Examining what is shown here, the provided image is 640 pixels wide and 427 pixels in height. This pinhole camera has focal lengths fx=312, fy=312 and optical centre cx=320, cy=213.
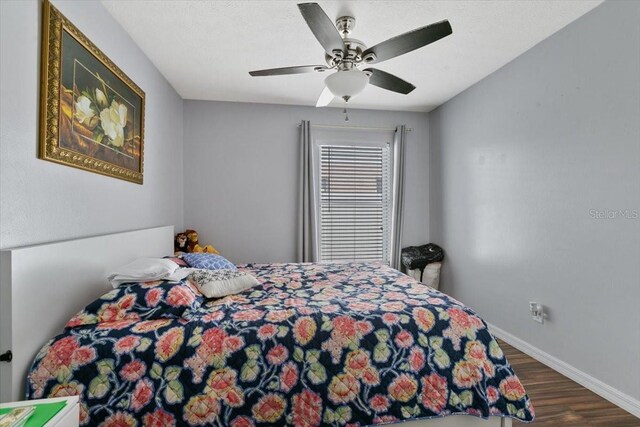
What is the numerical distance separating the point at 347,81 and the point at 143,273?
1650 mm

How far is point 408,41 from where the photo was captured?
1.79 metres

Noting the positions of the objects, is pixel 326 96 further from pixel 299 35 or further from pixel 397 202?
pixel 397 202

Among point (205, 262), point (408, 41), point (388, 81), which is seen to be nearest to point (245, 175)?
point (205, 262)

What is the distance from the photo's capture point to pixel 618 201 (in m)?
1.99

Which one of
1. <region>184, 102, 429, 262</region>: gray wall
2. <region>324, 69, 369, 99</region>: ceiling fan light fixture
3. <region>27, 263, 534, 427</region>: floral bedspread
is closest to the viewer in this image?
<region>27, 263, 534, 427</region>: floral bedspread

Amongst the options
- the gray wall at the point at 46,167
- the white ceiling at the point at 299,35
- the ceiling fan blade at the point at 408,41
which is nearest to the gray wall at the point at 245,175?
the white ceiling at the point at 299,35

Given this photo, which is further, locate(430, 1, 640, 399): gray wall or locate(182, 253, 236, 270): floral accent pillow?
locate(182, 253, 236, 270): floral accent pillow

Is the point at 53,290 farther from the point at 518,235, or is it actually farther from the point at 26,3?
the point at 518,235

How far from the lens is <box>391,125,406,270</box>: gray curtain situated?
13.4ft

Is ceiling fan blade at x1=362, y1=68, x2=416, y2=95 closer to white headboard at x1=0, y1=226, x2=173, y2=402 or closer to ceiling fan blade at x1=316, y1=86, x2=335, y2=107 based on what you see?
ceiling fan blade at x1=316, y1=86, x2=335, y2=107

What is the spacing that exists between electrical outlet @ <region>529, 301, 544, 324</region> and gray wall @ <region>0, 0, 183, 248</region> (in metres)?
3.33

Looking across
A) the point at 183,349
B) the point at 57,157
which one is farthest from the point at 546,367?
the point at 57,157

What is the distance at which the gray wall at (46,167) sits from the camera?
1.33 meters

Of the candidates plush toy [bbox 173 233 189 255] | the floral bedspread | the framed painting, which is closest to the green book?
the floral bedspread
